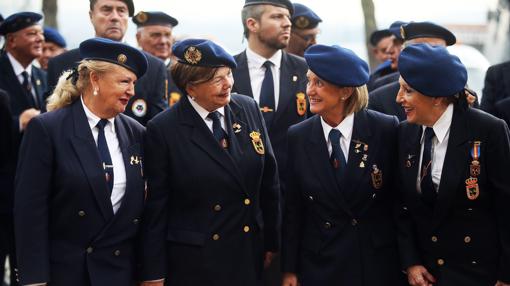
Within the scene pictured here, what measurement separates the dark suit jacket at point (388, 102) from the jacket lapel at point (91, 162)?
84.9 inches

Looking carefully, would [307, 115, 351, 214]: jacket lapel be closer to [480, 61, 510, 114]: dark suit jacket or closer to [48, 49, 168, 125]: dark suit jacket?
[48, 49, 168, 125]: dark suit jacket

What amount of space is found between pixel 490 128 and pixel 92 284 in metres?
2.31

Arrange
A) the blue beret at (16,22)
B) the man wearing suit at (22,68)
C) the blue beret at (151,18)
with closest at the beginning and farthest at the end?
1. the man wearing suit at (22,68)
2. the blue beret at (16,22)
3. the blue beret at (151,18)

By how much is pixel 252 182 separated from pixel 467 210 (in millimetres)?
1236

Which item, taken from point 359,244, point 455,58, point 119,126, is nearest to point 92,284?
point 119,126

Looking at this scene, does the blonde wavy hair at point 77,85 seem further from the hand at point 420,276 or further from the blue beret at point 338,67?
the hand at point 420,276

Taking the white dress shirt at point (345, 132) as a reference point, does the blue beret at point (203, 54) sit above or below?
above

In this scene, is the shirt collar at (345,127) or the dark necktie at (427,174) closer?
the dark necktie at (427,174)

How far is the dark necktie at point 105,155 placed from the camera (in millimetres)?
3699

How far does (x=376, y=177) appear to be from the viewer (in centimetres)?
389

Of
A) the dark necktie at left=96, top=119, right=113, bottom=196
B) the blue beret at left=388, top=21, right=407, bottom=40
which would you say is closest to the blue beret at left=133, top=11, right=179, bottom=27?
the blue beret at left=388, top=21, right=407, bottom=40

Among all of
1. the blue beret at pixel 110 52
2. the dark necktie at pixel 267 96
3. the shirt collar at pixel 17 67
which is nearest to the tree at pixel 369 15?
the dark necktie at pixel 267 96

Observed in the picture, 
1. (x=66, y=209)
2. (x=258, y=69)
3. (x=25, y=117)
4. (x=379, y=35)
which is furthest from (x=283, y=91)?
(x=379, y=35)

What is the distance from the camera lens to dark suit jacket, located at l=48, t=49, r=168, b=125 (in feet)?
16.4
